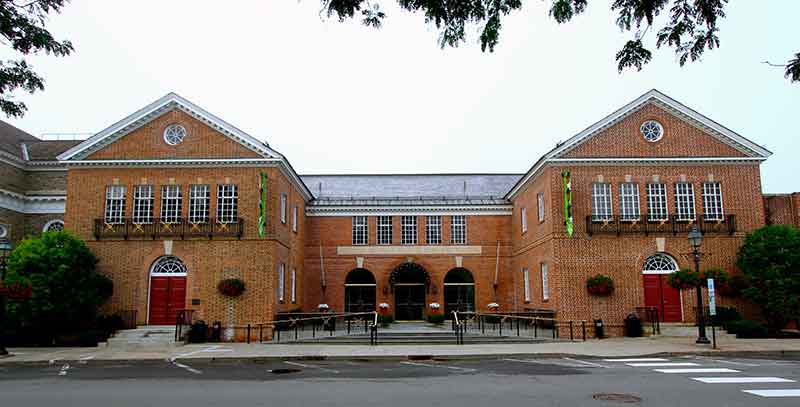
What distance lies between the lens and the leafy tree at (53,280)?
21438 millimetres

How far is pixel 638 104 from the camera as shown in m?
25.2

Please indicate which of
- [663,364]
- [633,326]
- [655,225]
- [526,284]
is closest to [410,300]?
[526,284]

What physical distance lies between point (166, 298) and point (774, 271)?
76.8ft

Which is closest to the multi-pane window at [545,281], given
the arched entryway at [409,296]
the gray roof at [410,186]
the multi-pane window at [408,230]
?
the arched entryway at [409,296]

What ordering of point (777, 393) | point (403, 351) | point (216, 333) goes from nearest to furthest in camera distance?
point (777, 393) < point (403, 351) < point (216, 333)

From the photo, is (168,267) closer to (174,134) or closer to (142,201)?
(142,201)

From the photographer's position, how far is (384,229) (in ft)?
109

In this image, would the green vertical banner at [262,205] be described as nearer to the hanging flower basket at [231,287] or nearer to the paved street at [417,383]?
the hanging flower basket at [231,287]

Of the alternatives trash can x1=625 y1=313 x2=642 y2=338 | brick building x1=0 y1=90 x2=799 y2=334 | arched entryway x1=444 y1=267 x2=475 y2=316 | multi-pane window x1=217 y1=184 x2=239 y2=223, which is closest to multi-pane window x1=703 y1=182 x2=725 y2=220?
brick building x1=0 y1=90 x2=799 y2=334

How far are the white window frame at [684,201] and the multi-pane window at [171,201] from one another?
20.6 metres

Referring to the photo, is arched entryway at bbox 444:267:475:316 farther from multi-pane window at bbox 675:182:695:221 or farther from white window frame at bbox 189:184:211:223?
white window frame at bbox 189:184:211:223

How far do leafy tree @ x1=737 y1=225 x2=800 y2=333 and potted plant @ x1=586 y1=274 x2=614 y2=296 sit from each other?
16.4ft

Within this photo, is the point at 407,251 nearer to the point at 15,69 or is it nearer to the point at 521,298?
the point at 521,298

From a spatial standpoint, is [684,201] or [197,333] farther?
[684,201]
